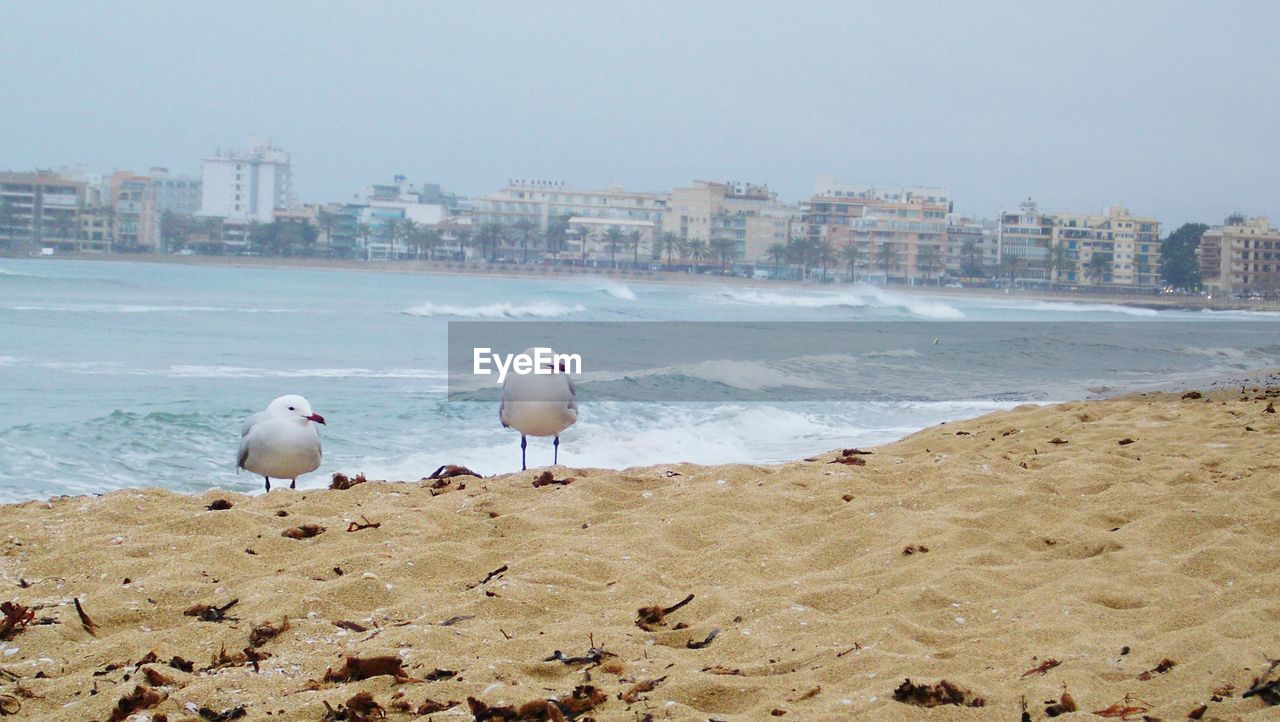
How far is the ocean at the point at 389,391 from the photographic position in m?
7.82

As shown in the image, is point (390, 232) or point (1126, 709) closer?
point (1126, 709)

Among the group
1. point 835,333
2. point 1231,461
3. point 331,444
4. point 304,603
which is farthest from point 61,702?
point 835,333

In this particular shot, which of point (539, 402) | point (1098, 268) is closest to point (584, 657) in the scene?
point (539, 402)

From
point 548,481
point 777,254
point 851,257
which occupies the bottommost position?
point 548,481

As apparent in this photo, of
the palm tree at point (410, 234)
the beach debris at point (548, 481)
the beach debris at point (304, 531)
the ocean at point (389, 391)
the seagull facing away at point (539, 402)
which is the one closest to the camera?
the beach debris at point (304, 531)

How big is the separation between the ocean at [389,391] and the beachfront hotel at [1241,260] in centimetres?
4756

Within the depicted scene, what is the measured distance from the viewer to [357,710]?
2.32 m

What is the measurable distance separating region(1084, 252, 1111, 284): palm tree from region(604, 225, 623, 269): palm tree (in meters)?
35.0

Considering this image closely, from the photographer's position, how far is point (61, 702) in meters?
2.41

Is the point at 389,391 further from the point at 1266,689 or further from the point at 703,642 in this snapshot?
the point at 1266,689

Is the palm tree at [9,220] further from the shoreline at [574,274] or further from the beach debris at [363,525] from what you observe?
the beach debris at [363,525]

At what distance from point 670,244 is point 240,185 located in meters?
53.4

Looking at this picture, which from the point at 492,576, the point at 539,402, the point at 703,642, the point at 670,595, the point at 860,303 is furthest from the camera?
the point at 860,303

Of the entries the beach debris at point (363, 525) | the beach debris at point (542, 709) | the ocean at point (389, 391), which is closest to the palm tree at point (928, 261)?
the ocean at point (389, 391)
